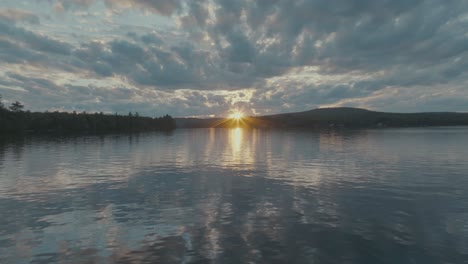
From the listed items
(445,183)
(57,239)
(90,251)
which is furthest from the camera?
(445,183)

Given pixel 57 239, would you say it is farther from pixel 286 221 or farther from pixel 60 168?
pixel 60 168

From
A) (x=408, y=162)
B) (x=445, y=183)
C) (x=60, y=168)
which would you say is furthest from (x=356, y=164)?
(x=60, y=168)

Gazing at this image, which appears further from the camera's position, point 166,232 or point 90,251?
point 166,232

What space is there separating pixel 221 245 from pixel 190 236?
311cm

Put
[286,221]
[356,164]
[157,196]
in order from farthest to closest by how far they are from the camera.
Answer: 1. [356,164]
2. [157,196]
3. [286,221]

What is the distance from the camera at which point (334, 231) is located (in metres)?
26.4

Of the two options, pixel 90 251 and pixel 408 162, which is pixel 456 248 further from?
pixel 408 162

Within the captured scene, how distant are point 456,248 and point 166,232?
22.5 m

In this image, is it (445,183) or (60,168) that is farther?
(60,168)

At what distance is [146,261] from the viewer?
21.1m

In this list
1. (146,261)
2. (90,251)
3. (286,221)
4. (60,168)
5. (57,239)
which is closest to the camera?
(146,261)

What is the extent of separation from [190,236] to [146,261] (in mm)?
4939

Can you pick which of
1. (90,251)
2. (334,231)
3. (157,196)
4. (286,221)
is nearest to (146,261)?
(90,251)

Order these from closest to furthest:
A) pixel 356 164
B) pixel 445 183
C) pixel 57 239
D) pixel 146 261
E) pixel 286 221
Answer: pixel 146 261 < pixel 57 239 < pixel 286 221 < pixel 445 183 < pixel 356 164
